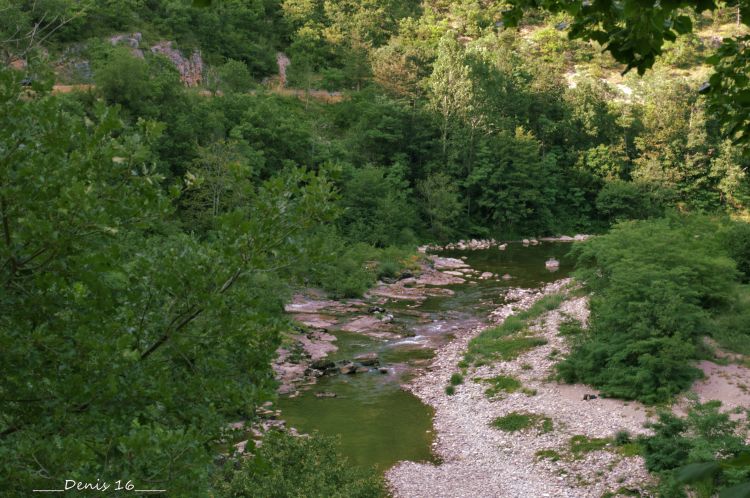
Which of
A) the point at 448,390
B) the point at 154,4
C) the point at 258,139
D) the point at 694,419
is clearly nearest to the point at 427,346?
the point at 448,390

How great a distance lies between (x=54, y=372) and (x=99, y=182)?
1230mm

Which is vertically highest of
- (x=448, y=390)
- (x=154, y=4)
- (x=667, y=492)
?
(x=154, y=4)

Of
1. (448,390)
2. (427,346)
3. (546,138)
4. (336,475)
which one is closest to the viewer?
(336,475)

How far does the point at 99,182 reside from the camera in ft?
13.2

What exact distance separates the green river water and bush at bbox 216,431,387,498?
83 centimetres

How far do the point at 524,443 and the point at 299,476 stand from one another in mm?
5834

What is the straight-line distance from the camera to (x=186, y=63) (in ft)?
161

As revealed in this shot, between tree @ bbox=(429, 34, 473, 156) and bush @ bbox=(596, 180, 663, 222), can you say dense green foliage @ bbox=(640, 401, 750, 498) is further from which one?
bush @ bbox=(596, 180, 663, 222)

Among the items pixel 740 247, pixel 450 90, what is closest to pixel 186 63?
pixel 450 90

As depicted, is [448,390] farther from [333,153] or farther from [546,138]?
[546,138]

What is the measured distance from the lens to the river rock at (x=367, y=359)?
18.3 m

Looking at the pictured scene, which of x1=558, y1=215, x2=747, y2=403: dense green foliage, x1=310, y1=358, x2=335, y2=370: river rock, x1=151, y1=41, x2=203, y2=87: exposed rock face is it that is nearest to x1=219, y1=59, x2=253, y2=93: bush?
x1=151, y1=41, x2=203, y2=87: exposed rock face

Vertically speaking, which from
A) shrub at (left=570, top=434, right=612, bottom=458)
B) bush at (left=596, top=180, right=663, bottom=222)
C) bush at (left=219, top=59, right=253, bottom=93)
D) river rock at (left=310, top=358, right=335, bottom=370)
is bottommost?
bush at (left=596, top=180, right=663, bottom=222)

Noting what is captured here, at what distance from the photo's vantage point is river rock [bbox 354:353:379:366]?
59.9 feet
